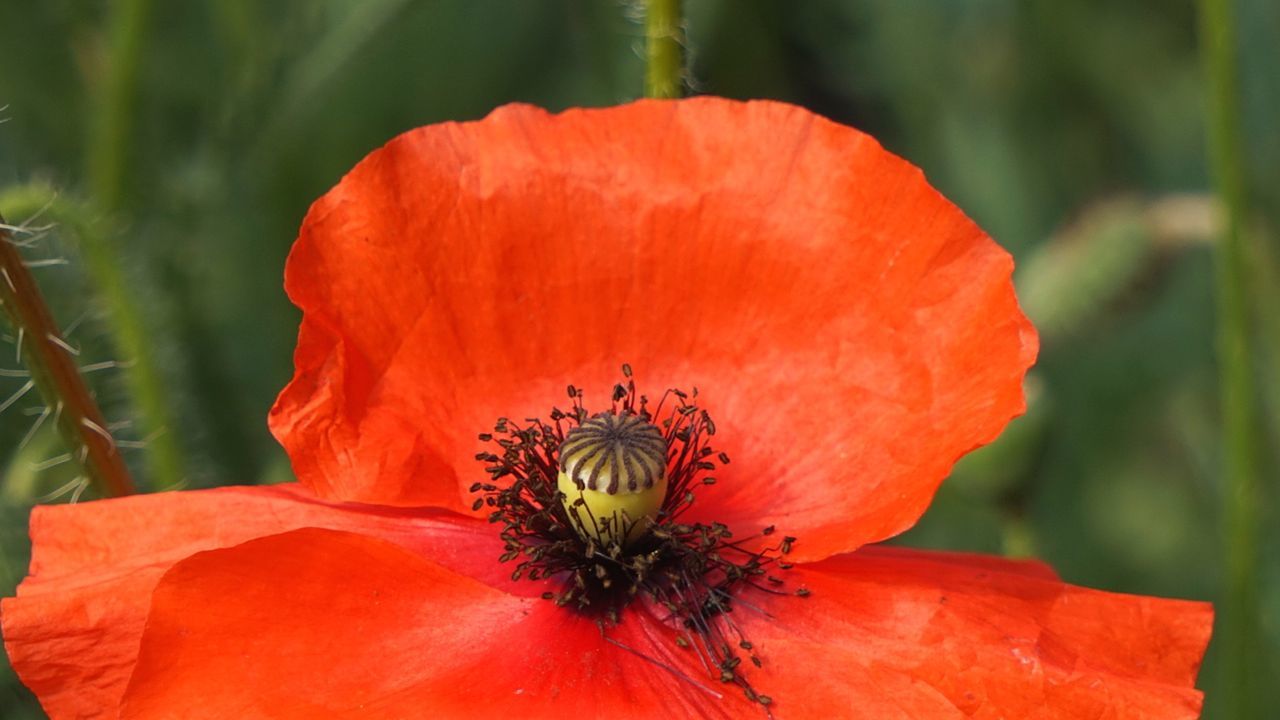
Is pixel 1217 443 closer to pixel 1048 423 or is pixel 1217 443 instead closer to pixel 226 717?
pixel 1048 423

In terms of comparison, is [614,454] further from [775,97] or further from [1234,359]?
[775,97]

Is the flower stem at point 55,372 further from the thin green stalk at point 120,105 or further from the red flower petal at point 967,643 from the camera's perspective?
the thin green stalk at point 120,105

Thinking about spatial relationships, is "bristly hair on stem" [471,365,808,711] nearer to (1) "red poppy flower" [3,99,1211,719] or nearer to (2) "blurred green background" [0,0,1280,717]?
(1) "red poppy flower" [3,99,1211,719]

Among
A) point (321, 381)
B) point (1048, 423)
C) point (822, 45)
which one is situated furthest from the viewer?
point (822, 45)

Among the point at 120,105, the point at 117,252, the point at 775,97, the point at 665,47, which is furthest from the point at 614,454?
the point at 775,97

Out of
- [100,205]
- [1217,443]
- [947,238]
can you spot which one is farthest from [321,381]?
[1217,443]

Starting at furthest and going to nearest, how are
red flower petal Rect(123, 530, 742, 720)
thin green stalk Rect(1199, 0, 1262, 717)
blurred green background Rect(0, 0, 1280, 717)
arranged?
blurred green background Rect(0, 0, 1280, 717) < thin green stalk Rect(1199, 0, 1262, 717) < red flower petal Rect(123, 530, 742, 720)

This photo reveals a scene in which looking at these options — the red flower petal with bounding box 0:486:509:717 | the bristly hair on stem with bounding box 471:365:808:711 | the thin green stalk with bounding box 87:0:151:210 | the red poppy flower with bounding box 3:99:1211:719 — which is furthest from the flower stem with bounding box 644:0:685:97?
the thin green stalk with bounding box 87:0:151:210

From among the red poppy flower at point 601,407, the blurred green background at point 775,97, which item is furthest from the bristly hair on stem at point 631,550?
the blurred green background at point 775,97

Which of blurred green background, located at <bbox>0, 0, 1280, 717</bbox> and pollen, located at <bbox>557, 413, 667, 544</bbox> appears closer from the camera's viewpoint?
pollen, located at <bbox>557, 413, 667, 544</bbox>
